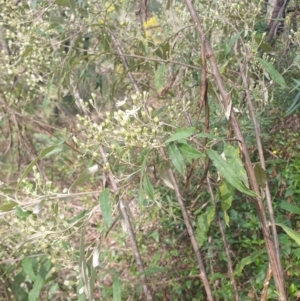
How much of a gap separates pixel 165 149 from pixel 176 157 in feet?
1.58

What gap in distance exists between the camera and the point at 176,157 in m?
1.04

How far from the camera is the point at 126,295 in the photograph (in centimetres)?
251

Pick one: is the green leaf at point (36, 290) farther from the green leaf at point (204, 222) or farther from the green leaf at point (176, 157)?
the green leaf at point (176, 157)

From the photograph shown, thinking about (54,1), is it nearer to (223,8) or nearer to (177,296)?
(223,8)

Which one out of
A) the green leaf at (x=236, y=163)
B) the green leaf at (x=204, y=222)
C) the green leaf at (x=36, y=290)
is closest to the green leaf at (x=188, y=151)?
the green leaf at (x=236, y=163)

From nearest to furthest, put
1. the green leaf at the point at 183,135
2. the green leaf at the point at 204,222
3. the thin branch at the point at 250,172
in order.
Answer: the green leaf at the point at 183,135, the thin branch at the point at 250,172, the green leaf at the point at 204,222

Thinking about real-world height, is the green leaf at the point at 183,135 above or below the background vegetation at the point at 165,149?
above

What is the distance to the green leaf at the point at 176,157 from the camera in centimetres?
103

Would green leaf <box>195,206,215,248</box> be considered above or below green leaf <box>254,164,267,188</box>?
below

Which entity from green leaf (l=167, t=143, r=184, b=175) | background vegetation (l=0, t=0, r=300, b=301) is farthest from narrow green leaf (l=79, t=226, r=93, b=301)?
green leaf (l=167, t=143, r=184, b=175)

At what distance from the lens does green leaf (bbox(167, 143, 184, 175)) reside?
1029 millimetres

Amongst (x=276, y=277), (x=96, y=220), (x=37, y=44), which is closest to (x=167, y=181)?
(x=276, y=277)

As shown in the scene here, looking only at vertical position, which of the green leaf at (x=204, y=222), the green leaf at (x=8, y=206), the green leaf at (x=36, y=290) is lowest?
the green leaf at (x=36, y=290)

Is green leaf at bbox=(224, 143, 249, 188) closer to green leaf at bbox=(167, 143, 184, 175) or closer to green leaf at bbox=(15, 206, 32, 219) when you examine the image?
green leaf at bbox=(167, 143, 184, 175)
